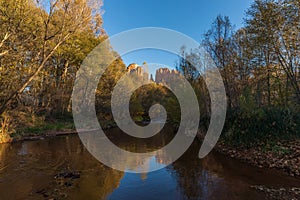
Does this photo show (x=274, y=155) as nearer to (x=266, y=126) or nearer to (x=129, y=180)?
(x=266, y=126)

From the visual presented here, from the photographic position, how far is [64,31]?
715 cm

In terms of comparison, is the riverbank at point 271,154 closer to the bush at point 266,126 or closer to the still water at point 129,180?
the bush at point 266,126

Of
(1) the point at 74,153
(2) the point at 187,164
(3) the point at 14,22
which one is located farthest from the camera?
(1) the point at 74,153

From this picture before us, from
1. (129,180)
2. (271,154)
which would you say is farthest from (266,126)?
(129,180)

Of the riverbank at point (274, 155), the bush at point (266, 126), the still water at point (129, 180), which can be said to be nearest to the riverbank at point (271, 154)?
the riverbank at point (274, 155)

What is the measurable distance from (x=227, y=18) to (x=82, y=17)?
10.7 m

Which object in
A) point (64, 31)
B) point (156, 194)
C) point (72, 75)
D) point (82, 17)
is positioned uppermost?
point (72, 75)

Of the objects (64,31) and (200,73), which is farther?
(200,73)

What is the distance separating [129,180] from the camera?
7.00 meters

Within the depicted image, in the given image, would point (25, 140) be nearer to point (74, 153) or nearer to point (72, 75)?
point (74, 153)

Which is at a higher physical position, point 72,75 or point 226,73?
point 72,75

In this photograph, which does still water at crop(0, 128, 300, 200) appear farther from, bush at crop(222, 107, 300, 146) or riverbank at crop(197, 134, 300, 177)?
bush at crop(222, 107, 300, 146)

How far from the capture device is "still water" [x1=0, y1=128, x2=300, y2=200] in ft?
18.8

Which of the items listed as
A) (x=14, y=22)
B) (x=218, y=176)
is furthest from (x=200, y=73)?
(x=14, y=22)
